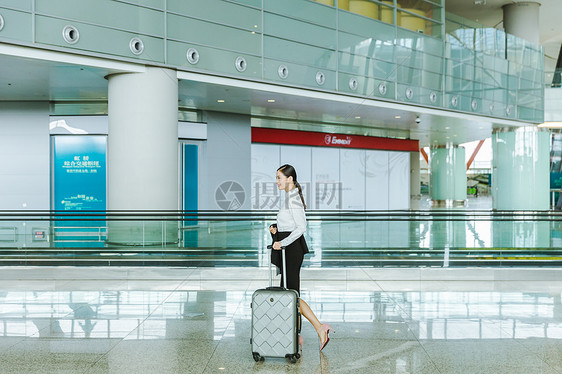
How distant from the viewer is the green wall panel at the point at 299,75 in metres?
16.1

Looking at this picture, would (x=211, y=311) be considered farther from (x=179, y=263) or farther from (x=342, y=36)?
(x=342, y=36)

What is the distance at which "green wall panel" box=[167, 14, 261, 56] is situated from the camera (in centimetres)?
1422

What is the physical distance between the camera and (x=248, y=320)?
21.7 ft

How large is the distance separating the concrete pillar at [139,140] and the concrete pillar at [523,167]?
17365 millimetres

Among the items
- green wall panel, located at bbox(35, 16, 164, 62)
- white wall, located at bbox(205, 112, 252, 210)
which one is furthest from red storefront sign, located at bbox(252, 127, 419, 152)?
green wall panel, located at bbox(35, 16, 164, 62)

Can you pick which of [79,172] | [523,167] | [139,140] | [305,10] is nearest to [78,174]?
[79,172]

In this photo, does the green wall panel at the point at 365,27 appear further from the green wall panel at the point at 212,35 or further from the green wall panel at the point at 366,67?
the green wall panel at the point at 212,35

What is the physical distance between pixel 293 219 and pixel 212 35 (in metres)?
10.6

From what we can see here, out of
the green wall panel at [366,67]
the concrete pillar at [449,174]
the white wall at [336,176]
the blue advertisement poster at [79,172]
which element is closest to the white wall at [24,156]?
the blue advertisement poster at [79,172]

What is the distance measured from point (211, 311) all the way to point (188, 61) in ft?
28.6

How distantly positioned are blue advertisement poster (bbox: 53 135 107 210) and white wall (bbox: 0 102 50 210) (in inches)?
14.9

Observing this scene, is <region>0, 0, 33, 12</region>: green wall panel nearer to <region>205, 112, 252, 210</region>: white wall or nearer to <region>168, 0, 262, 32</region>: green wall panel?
<region>168, 0, 262, 32</region>: green wall panel

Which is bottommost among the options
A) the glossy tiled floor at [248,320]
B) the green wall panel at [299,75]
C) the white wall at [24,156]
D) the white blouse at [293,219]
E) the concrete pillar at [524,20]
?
the glossy tiled floor at [248,320]

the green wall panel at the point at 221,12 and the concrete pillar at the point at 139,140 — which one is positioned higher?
the green wall panel at the point at 221,12
